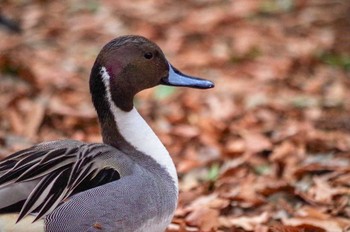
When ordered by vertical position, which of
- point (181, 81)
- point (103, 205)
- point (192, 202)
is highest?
point (181, 81)

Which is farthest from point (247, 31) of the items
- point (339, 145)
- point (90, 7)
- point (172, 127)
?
point (339, 145)

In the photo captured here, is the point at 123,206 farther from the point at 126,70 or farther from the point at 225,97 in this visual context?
the point at 225,97

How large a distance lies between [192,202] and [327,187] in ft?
2.51

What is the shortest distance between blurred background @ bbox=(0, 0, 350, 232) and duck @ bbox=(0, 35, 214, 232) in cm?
75

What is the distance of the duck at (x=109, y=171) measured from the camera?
339 cm

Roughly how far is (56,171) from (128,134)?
0.44 meters

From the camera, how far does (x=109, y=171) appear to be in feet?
11.6

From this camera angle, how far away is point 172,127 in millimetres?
6223

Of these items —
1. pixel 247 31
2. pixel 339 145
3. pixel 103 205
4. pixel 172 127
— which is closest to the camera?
pixel 103 205

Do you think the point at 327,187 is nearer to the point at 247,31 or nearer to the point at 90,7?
the point at 247,31

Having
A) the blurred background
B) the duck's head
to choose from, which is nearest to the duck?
the duck's head

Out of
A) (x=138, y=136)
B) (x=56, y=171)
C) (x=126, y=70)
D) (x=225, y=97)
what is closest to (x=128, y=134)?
(x=138, y=136)

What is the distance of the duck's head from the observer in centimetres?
377

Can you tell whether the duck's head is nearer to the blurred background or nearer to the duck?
the duck
